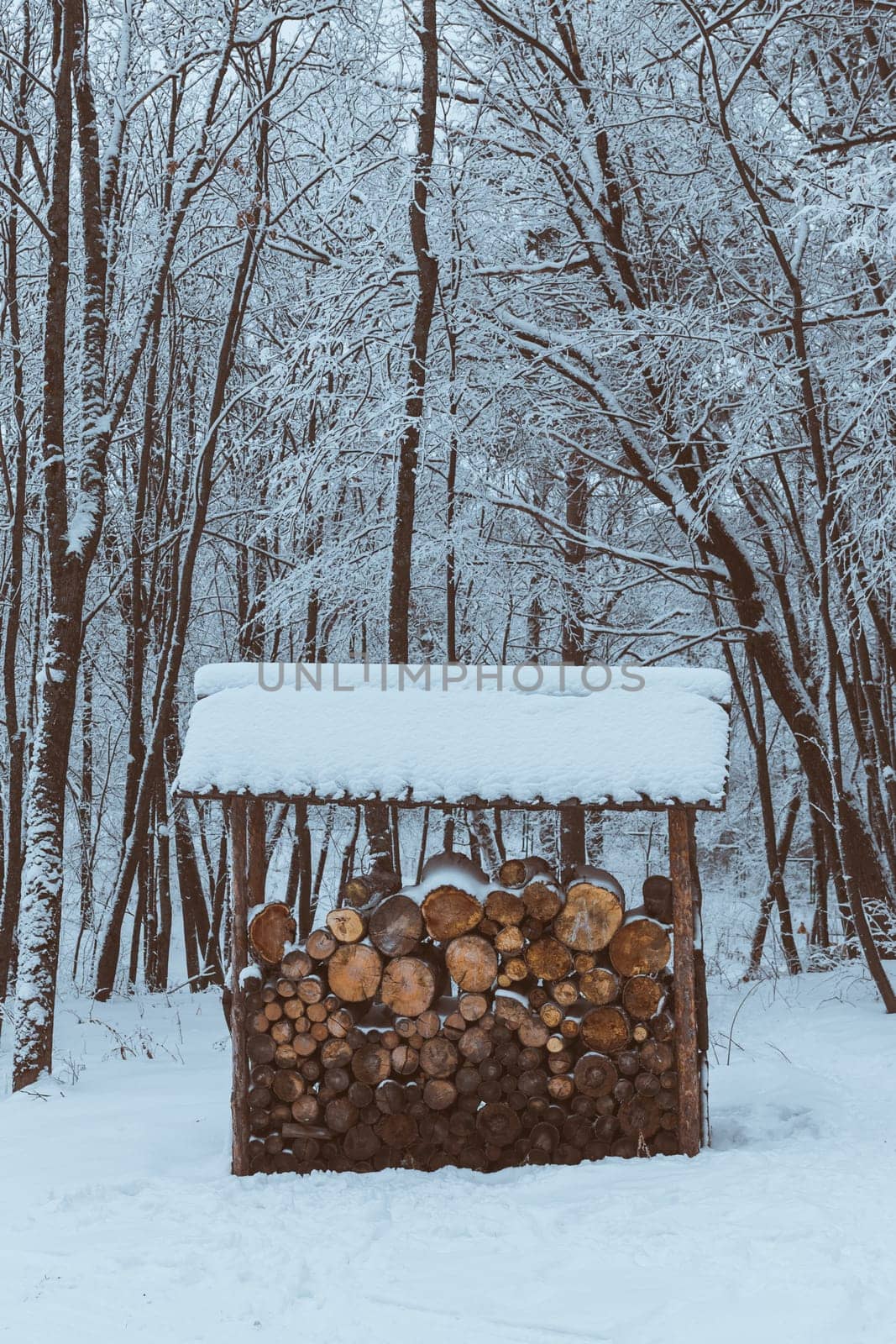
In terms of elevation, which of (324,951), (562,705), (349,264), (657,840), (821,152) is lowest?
(657,840)

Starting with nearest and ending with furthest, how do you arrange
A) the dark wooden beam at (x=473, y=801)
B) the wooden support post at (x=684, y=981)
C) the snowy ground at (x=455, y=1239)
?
the snowy ground at (x=455, y=1239)
the dark wooden beam at (x=473, y=801)
the wooden support post at (x=684, y=981)

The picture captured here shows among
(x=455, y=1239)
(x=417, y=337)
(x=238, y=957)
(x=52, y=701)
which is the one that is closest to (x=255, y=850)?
(x=238, y=957)

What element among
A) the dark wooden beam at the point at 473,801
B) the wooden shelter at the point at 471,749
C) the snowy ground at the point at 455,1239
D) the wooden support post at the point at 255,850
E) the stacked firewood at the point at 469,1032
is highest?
the wooden shelter at the point at 471,749

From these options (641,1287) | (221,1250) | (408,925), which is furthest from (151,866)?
(641,1287)

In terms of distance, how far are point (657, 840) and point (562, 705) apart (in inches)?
758

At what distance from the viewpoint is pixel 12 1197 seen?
5.05m

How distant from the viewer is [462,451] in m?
10.6

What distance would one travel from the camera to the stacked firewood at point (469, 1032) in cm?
564

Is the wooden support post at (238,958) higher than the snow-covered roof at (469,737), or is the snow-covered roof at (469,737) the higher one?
the snow-covered roof at (469,737)

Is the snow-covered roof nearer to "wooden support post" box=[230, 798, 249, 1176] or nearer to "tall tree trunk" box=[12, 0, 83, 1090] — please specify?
"wooden support post" box=[230, 798, 249, 1176]

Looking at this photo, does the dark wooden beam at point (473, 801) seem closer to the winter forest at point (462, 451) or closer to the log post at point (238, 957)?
the log post at point (238, 957)

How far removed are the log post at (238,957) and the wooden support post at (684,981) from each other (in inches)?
86.8

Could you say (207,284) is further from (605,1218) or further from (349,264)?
(605,1218)

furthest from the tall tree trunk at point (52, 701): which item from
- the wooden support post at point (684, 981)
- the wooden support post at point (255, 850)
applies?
the wooden support post at point (684, 981)
